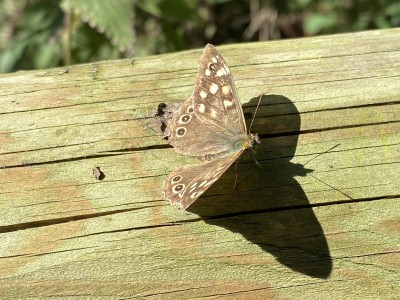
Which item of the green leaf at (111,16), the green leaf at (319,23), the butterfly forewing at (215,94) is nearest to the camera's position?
the butterfly forewing at (215,94)

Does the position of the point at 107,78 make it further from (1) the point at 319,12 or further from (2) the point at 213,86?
(1) the point at 319,12

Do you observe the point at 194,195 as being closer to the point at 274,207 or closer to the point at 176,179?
the point at 176,179

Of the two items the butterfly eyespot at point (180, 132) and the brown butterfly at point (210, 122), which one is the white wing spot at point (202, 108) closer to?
the brown butterfly at point (210, 122)

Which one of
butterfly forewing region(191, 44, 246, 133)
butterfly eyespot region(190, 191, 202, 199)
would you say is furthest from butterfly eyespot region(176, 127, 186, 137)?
butterfly eyespot region(190, 191, 202, 199)

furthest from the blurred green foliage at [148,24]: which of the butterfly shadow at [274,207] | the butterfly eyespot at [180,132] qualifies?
the butterfly shadow at [274,207]

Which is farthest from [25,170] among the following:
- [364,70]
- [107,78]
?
[364,70]

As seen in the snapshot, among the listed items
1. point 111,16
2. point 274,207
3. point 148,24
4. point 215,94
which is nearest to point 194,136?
point 215,94
